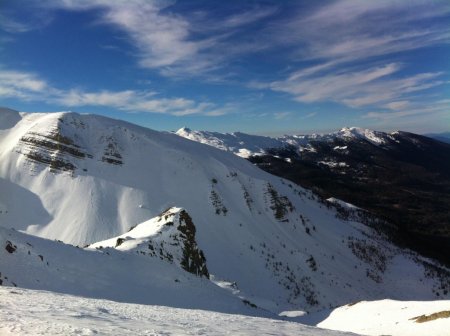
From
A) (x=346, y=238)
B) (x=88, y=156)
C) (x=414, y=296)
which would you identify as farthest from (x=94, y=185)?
(x=414, y=296)

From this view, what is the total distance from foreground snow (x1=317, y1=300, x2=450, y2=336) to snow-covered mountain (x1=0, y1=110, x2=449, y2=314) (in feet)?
25.9

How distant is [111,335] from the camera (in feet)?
33.7

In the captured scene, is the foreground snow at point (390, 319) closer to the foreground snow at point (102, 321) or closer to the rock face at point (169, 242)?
the foreground snow at point (102, 321)

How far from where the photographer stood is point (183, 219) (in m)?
36.5

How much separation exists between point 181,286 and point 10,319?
16554 mm

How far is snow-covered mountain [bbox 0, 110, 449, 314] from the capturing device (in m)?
35.5

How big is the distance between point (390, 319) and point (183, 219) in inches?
762

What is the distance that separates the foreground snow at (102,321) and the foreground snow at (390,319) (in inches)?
265

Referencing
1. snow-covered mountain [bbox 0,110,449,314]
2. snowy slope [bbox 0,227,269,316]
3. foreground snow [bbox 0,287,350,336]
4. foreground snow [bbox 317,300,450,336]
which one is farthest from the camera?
snow-covered mountain [bbox 0,110,449,314]

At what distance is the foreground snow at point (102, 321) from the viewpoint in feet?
33.9

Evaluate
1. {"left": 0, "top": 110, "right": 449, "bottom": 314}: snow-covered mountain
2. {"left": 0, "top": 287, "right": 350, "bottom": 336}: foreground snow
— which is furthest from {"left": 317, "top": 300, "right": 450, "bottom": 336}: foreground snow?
{"left": 0, "top": 110, "right": 449, "bottom": 314}: snow-covered mountain

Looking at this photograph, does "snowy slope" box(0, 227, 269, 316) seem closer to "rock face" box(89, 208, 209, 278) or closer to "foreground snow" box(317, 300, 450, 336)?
"rock face" box(89, 208, 209, 278)

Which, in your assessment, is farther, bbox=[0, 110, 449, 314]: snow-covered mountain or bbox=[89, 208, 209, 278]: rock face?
bbox=[0, 110, 449, 314]: snow-covered mountain

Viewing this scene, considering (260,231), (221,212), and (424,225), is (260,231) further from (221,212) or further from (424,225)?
(424,225)
